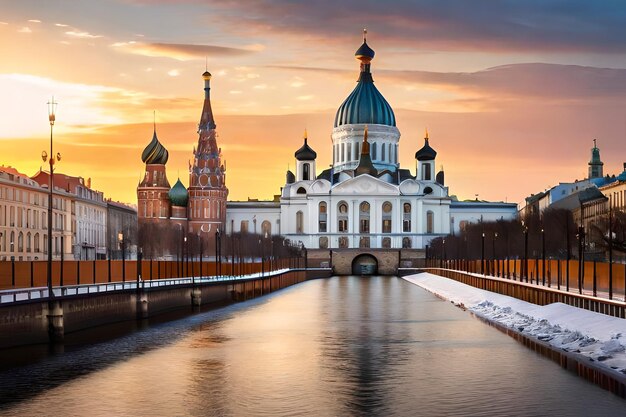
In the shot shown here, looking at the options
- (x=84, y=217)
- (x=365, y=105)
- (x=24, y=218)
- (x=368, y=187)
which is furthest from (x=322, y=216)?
(x=24, y=218)

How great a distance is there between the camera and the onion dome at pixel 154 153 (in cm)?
18612

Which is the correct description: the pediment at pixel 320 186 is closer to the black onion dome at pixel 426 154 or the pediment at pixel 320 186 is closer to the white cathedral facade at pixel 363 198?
the white cathedral facade at pixel 363 198

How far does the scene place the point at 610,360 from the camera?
30.4m

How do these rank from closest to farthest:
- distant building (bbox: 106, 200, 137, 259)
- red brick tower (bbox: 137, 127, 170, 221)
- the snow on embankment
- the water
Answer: the water → the snow on embankment → distant building (bbox: 106, 200, 137, 259) → red brick tower (bbox: 137, 127, 170, 221)

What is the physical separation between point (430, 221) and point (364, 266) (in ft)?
76.1

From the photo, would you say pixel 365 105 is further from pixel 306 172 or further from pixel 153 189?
pixel 153 189

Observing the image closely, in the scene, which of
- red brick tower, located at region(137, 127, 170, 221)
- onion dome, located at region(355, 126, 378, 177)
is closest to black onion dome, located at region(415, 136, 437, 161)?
onion dome, located at region(355, 126, 378, 177)

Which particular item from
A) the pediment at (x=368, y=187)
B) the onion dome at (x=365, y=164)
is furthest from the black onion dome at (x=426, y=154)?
the pediment at (x=368, y=187)

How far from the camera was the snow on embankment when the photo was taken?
3167 cm

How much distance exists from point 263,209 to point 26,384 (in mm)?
170076

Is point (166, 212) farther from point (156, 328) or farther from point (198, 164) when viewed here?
point (156, 328)

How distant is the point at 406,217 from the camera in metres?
185

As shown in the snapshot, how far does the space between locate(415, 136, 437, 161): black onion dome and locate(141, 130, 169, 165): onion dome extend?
43.9 m

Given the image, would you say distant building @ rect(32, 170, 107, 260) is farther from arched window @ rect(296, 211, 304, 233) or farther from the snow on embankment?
the snow on embankment
